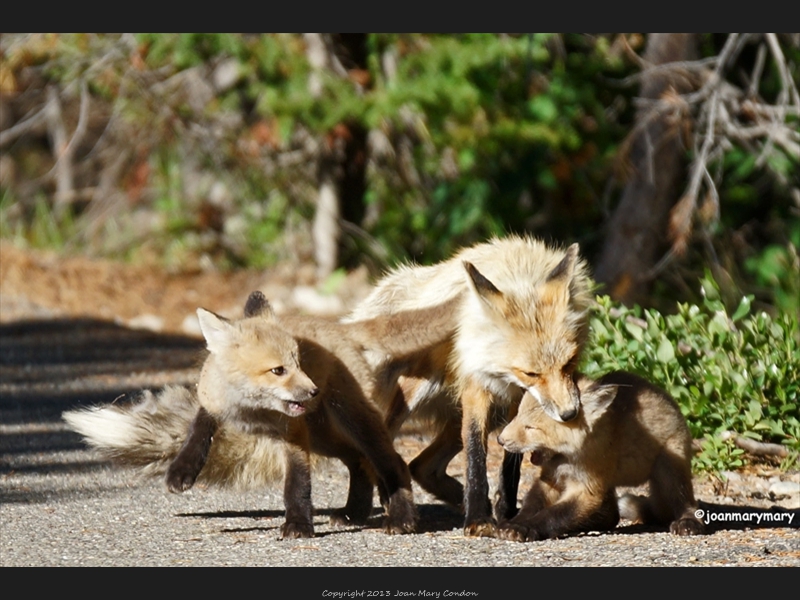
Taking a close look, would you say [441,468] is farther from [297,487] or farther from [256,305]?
[256,305]

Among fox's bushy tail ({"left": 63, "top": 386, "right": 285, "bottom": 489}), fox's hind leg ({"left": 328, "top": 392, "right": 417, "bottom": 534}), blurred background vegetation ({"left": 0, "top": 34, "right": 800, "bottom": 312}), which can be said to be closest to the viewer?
fox's hind leg ({"left": 328, "top": 392, "right": 417, "bottom": 534})

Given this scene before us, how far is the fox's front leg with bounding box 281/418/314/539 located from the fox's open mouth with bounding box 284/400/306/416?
226 millimetres

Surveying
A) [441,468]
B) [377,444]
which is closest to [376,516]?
[441,468]

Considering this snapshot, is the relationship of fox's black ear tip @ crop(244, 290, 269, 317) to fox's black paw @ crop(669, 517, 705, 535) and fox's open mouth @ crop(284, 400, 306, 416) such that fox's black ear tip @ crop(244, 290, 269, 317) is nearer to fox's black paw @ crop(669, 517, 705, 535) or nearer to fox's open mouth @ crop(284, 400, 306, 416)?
fox's open mouth @ crop(284, 400, 306, 416)

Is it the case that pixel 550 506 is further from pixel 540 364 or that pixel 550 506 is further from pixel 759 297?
pixel 759 297

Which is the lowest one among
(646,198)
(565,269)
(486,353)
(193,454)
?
(193,454)

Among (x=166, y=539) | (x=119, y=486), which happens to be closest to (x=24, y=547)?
(x=166, y=539)

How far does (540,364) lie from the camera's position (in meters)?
5.00

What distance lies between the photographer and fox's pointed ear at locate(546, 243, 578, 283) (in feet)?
17.6

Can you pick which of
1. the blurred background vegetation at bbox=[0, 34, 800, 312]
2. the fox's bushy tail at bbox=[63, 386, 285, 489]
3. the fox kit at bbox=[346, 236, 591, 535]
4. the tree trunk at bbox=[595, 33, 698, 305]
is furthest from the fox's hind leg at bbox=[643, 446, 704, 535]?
the tree trunk at bbox=[595, 33, 698, 305]

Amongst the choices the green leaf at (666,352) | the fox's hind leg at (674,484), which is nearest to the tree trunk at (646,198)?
the green leaf at (666,352)

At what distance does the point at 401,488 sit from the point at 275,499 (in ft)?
3.65

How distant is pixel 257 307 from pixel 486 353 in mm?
1396

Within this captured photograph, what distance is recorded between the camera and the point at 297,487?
521 cm
